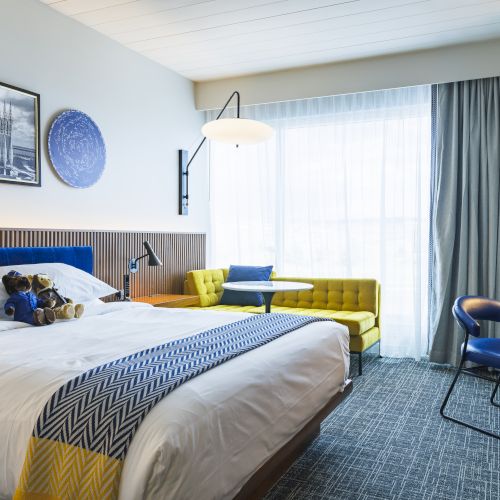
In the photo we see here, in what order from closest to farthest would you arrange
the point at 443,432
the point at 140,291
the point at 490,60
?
the point at 443,432 < the point at 490,60 < the point at 140,291

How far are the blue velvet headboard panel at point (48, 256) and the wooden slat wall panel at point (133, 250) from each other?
81 millimetres

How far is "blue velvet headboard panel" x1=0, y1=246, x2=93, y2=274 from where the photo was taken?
3142 millimetres

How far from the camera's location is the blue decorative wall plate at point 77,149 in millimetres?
3664

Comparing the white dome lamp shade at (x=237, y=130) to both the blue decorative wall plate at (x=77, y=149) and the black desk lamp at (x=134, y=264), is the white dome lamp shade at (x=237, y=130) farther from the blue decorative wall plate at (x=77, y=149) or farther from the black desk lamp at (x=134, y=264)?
the black desk lamp at (x=134, y=264)

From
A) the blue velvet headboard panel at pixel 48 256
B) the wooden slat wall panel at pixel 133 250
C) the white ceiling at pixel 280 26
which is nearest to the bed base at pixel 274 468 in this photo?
the blue velvet headboard panel at pixel 48 256

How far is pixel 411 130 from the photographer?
15.5 ft

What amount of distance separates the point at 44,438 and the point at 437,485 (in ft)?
5.82

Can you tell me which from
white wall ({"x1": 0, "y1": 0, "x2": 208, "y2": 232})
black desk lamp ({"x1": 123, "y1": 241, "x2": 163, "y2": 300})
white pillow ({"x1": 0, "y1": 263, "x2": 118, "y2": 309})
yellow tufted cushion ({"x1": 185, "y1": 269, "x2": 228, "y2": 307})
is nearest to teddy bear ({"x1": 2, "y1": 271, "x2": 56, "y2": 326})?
white pillow ({"x1": 0, "y1": 263, "x2": 118, "y2": 309})

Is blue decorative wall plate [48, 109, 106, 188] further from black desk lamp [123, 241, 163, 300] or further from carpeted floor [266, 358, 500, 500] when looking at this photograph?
carpeted floor [266, 358, 500, 500]

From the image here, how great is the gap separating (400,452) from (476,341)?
982 mm

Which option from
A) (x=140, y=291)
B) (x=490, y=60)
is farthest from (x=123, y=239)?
(x=490, y=60)

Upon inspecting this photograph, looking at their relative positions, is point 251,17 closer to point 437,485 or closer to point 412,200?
point 412,200

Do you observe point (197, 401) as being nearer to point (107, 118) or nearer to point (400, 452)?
point (400, 452)

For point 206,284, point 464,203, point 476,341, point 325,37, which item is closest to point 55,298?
point 206,284
